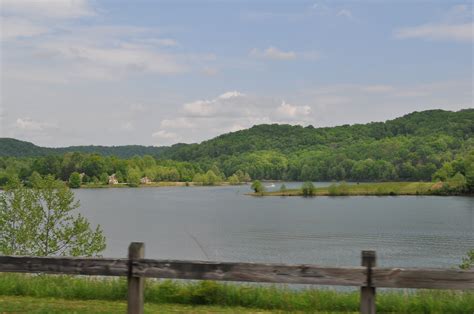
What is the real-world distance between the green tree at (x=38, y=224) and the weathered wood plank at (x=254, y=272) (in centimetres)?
2031

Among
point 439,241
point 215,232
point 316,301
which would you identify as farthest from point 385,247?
point 316,301

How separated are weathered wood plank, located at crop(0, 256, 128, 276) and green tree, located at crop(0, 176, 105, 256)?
19.3 m

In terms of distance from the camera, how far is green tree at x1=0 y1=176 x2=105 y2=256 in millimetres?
26094

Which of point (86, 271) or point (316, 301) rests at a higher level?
point (86, 271)

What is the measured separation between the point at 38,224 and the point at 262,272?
2327 centimetres

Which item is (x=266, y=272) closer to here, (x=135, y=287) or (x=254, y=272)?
(x=254, y=272)

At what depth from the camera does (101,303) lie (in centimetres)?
852

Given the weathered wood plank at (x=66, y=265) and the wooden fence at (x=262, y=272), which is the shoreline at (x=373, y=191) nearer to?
the weathered wood plank at (x=66, y=265)

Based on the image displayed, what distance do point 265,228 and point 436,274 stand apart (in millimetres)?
65255

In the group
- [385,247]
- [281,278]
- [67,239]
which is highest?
[281,278]

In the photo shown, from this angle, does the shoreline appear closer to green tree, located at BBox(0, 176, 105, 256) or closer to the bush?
the bush

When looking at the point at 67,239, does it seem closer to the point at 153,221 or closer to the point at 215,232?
the point at 215,232

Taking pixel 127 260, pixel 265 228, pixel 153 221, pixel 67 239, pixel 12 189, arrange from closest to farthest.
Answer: pixel 127 260 < pixel 67 239 < pixel 12 189 < pixel 265 228 < pixel 153 221

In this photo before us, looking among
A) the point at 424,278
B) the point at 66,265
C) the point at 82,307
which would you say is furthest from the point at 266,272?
the point at 82,307
